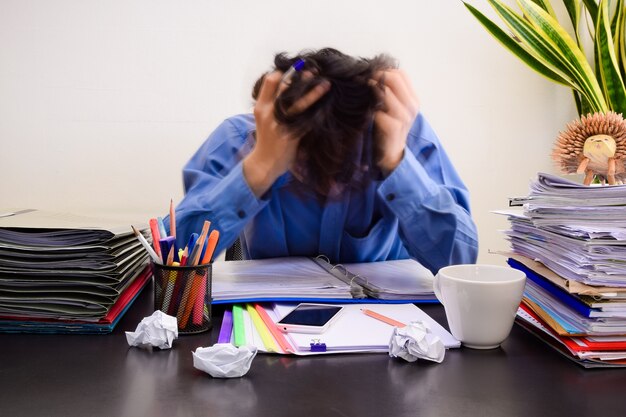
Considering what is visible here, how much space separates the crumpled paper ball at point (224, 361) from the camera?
60 cm

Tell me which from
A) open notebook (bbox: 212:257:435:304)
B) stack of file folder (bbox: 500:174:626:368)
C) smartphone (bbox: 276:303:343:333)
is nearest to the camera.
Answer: stack of file folder (bbox: 500:174:626:368)

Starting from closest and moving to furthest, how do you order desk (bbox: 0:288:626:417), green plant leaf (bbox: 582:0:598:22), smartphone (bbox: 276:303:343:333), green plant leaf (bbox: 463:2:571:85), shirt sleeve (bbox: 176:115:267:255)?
desk (bbox: 0:288:626:417), smartphone (bbox: 276:303:343:333), shirt sleeve (bbox: 176:115:267:255), green plant leaf (bbox: 463:2:571:85), green plant leaf (bbox: 582:0:598:22)

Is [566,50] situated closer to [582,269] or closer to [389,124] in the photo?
[389,124]

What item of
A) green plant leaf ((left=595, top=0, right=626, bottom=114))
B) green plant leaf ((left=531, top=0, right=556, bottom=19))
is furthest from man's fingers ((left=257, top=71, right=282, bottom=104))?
green plant leaf ((left=595, top=0, right=626, bottom=114))

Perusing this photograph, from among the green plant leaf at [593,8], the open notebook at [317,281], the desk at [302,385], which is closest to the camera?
the desk at [302,385]

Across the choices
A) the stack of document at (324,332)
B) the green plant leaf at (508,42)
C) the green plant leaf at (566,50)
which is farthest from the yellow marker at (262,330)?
the green plant leaf at (566,50)

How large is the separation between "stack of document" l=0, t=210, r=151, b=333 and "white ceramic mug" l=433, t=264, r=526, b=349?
0.42m

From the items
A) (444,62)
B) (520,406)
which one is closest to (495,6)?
(444,62)

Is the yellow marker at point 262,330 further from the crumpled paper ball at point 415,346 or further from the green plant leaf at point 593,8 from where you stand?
the green plant leaf at point 593,8

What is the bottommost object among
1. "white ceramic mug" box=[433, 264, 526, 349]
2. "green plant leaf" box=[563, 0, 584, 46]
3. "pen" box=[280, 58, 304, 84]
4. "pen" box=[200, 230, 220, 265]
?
"white ceramic mug" box=[433, 264, 526, 349]

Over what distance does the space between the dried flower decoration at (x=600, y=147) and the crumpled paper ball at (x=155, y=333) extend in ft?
1.77

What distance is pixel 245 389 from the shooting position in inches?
22.7

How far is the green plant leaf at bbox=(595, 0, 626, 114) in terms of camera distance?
1549 millimetres

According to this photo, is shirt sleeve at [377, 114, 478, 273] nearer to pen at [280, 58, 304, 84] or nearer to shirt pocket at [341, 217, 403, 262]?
shirt pocket at [341, 217, 403, 262]
